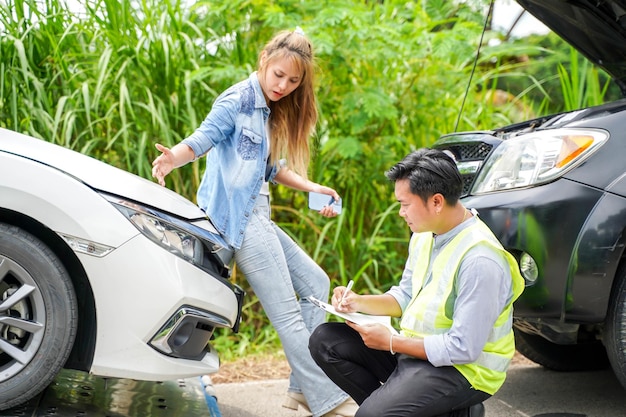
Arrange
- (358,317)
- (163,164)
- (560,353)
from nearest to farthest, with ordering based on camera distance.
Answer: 1. (358,317)
2. (163,164)
3. (560,353)

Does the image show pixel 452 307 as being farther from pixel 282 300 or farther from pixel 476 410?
pixel 282 300

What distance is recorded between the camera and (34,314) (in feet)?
8.66

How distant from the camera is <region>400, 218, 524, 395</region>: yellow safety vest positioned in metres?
2.32

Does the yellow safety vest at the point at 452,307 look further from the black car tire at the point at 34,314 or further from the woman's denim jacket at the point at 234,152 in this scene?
the black car tire at the point at 34,314

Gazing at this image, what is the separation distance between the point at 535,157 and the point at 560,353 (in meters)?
1.34

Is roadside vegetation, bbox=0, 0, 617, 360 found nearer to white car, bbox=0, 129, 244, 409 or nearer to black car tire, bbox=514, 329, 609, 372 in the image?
black car tire, bbox=514, 329, 609, 372

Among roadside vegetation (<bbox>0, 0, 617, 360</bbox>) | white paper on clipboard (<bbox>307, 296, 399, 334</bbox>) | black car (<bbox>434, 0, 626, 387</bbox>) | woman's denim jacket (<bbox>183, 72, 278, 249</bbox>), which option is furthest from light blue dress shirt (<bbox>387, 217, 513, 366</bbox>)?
roadside vegetation (<bbox>0, 0, 617, 360</bbox>)

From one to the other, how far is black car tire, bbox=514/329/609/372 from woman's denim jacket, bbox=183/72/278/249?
158cm

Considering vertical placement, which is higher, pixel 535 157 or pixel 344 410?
pixel 535 157

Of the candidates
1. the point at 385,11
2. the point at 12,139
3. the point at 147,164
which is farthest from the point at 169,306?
the point at 385,11

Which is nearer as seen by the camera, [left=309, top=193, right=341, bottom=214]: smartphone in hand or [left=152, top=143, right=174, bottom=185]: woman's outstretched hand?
[left=152, top=143, right=174, bottom=185]: woman's outstretched hand

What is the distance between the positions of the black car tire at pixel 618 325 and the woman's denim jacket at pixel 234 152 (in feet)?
4.55

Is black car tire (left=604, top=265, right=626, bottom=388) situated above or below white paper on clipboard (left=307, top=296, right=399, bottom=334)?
below

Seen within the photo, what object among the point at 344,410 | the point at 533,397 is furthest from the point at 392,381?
the point at 533,397
